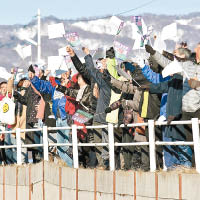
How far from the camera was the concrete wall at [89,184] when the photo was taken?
11.9 metres

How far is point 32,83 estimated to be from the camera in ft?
55.4

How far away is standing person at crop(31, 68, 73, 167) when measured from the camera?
16.2 meters

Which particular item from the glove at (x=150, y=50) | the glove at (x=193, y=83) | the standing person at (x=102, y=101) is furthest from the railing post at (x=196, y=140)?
the standing person at (x=102, y=101)

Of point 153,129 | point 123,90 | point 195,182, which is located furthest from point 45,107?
point 195,182

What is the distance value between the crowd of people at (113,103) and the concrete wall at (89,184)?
1.23 feet

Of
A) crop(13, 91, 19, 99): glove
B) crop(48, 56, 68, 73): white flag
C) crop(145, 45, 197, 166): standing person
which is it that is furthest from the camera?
crop(13, 91, 19, 99): glove

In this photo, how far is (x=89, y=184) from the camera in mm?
14359

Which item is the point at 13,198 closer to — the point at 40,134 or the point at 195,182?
the point at 40,134

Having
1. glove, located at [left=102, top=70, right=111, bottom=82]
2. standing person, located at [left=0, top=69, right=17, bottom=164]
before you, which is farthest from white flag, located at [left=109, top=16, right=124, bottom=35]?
standing person, located at [left=0, top=69, right=17, bottom=164]

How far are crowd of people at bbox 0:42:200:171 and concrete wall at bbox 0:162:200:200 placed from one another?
0.38 m

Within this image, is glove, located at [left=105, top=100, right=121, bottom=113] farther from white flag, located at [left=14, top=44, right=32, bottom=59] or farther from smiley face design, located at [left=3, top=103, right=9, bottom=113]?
white flag, located at [left=14, top=44, right=32, bottom=59]

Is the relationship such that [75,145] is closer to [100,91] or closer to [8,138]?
[100,91]

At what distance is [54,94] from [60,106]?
0.38m

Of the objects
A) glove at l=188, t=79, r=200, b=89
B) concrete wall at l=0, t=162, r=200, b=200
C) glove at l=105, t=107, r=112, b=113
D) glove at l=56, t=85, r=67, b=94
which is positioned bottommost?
concrete wall at l=0, t=162, r=200, b=200
